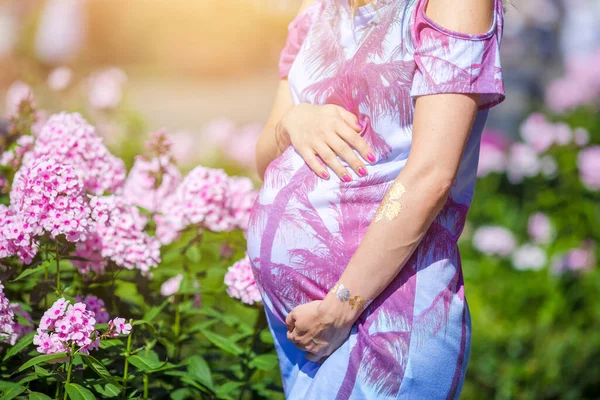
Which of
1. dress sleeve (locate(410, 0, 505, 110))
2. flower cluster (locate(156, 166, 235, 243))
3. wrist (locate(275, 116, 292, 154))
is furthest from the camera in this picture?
flower cluster (locate(156, 166, 235, 243))

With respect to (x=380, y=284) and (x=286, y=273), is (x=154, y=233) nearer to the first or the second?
(x=286, y=273)

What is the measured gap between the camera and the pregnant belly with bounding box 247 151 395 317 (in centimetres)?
150

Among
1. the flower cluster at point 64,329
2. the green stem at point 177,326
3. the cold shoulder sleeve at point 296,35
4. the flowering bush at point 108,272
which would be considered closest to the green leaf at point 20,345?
the flowering bush at point 108,272

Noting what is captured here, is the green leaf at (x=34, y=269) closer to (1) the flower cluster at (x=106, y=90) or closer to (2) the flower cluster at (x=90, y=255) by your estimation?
(2) the flower cluster at (x=90, y=255)

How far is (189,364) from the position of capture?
6.19 ft

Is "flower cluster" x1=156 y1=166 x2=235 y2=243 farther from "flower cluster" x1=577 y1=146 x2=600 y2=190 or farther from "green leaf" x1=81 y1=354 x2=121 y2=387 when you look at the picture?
"flower cluster" x1=577 y1=146 x2=600 y2=190

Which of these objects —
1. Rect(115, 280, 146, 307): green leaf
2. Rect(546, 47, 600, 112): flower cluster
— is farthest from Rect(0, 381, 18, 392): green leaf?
Rect(546, 47, 600, 112): flower cluster

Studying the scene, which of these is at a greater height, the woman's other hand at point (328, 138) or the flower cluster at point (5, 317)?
the woman's other hand at point (328, 138)

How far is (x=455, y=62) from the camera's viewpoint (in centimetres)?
134

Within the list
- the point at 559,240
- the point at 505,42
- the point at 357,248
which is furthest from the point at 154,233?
the point at 505,42

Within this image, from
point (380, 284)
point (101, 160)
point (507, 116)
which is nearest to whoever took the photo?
point (380, 284)

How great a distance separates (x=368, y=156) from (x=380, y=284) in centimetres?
28

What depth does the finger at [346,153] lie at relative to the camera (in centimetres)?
150

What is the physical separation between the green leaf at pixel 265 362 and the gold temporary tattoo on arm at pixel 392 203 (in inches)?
30.1
